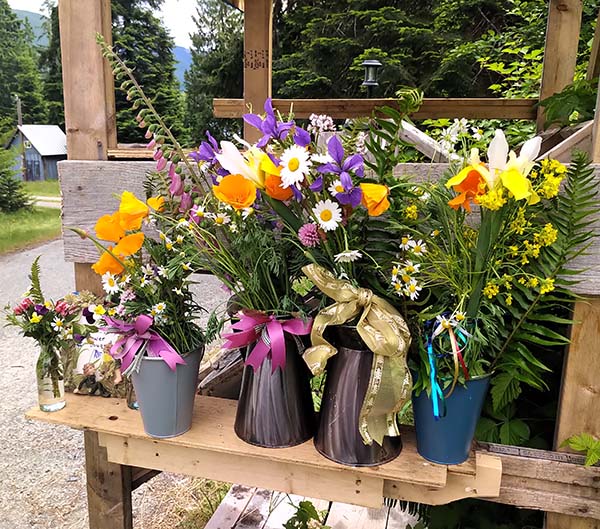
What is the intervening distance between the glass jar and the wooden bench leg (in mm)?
229

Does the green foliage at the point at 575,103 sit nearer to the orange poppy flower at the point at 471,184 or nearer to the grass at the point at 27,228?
the orange poppy flower at the point at 471,184

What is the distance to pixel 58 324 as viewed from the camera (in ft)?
3.53

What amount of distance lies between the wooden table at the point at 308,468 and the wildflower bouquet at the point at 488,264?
0.16 m

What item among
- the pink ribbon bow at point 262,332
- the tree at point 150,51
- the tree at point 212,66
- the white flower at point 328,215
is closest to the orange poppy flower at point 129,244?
the pink ribbon bow at point 262,332

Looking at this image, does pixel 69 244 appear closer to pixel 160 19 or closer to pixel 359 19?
pixel 359 19

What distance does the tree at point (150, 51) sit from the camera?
12.0 meters

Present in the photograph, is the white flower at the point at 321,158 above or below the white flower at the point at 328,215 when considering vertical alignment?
above

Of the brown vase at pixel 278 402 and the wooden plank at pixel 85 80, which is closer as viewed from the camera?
the brown vase at pixel 278 402

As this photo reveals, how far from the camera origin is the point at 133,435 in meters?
1.04

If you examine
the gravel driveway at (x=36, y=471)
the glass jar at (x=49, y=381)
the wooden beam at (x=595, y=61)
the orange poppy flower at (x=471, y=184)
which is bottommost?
the gravel driveway at (x=36, y=471)

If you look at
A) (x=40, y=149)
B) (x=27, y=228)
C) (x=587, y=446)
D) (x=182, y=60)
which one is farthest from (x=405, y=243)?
(x=40, y=149)

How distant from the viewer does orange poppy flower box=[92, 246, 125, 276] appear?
98 centimetres

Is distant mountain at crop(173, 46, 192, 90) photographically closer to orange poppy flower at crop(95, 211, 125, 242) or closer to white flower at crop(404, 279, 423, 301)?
orange poppy flower at crop(95, 211, 125, 242)

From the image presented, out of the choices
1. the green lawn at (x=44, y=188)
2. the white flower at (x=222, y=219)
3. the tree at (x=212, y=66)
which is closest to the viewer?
the white flower at (x=222, y=219)
